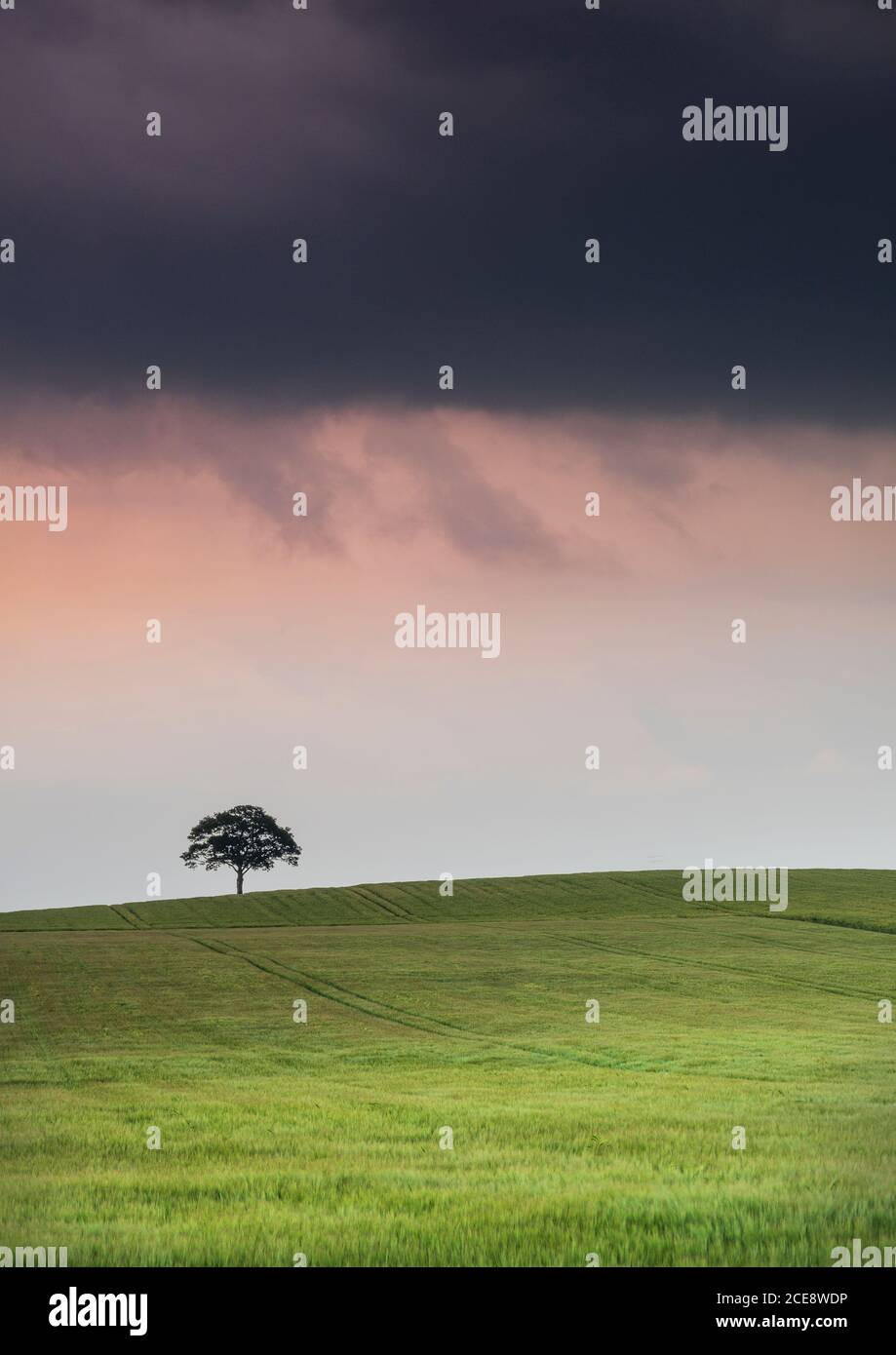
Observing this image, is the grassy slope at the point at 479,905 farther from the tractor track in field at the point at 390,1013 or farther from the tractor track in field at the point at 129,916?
the tractor track in field at the point at 390,1013

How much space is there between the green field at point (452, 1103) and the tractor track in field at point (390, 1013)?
8.4 inches

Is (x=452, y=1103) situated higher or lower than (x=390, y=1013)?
higher

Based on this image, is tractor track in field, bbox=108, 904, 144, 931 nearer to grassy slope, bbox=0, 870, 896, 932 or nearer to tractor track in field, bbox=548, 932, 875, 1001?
grassy slope, bbox=0, 870, 896, 932

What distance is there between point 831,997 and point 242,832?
292ft

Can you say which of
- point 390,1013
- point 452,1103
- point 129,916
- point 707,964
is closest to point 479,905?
point 129,916

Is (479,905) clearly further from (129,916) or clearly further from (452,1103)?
(452,1103)

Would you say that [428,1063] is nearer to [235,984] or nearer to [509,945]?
[235,984]

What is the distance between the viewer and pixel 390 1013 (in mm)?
44156

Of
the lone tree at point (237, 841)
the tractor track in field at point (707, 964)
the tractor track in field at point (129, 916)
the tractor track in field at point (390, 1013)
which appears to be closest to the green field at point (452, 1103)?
the tractor track in field at point (390, 1013)

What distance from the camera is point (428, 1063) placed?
102 feet

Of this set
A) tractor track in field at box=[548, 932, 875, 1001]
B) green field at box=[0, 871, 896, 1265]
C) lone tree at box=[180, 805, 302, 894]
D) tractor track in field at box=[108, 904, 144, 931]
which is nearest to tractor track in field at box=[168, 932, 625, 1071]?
green field at box=[0, 871, 896, 1265]

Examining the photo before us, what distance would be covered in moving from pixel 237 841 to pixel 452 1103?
10917 cm

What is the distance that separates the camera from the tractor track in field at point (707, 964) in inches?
1993

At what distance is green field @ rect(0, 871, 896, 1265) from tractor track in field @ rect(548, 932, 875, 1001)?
37cm
